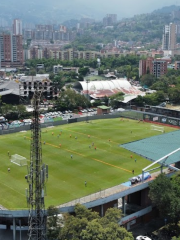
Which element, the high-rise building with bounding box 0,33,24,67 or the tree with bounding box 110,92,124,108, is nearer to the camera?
the tree with bounding box 110,92,124,108

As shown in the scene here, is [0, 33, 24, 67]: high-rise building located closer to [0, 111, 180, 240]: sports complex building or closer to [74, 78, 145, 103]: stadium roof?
[74, 78, 145, 103]: stadium roof

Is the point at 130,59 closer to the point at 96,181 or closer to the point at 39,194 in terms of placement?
the point at 96,181

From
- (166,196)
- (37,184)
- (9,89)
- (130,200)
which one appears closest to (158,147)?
(130,200)

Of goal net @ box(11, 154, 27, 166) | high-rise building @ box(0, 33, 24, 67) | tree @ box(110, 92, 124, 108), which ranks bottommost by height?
goal net @ box(11, 154, 27, 166)

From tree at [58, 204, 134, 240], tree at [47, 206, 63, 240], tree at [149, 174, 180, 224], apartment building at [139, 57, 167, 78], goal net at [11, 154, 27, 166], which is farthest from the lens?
apartment building at [139, 57, 167, 78]

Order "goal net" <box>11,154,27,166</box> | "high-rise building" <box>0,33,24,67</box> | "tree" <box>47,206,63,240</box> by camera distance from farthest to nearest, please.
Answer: "high-rise building" <box>0,33,24,67</box> < "goal net" <box>11,154,27,166</box> < "tree" <box>47,206,63,240</box>

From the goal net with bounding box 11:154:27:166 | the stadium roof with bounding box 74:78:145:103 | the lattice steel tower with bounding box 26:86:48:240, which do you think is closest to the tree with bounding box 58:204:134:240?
the lattice steel tower with bounding box 26:86:48:240

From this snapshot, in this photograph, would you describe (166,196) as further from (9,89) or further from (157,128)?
(9,89)
